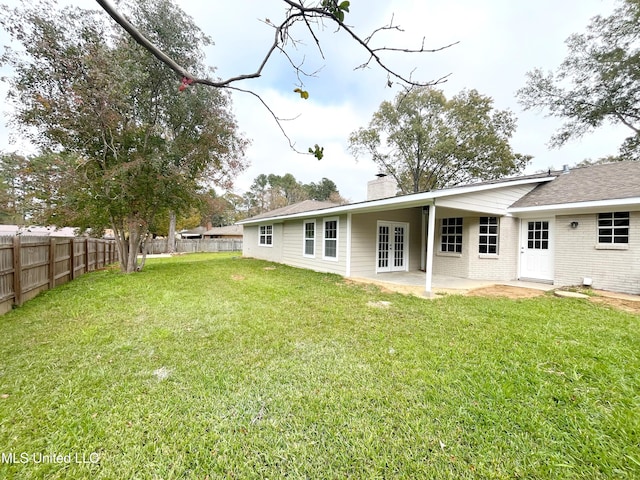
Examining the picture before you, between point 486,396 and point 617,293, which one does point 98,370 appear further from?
point 617,293

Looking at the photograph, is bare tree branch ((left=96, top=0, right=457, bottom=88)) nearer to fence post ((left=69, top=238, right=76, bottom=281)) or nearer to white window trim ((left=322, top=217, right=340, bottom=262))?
white window trim ((left=322, top=217, right=340, bottom=262))

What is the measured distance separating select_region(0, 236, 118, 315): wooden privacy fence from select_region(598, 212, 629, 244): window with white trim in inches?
499

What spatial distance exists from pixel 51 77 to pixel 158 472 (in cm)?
976

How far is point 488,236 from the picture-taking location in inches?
309

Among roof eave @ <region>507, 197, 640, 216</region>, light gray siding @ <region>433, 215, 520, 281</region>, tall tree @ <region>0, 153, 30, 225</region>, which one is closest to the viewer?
roof eave @ <region>507, 197, 640, 216</region>

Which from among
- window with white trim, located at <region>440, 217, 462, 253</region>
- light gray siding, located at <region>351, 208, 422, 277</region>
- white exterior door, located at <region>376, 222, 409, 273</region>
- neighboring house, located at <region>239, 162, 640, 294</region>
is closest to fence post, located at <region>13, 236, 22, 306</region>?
neighboring house, located at <region>239, 162, 640, 294</region>

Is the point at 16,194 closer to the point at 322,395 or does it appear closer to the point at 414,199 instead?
the point at 322,395

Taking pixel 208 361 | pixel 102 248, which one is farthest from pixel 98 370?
pixel 102 248

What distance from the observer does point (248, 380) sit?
2568mm

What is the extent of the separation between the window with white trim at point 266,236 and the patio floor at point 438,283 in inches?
272

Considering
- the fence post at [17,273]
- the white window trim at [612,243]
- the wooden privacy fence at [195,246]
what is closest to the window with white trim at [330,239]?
the white window trim at [612,243]

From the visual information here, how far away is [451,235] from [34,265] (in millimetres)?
11006

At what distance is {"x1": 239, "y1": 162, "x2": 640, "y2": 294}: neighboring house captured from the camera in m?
6.14

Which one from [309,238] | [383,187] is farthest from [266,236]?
[383,187]
